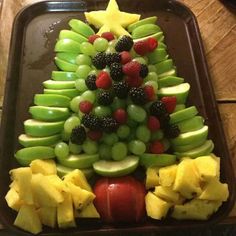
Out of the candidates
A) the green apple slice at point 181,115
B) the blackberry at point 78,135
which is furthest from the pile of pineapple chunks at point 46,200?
the green apple slice at point 181,115

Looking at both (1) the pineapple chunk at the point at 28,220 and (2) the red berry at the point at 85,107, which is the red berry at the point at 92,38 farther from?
(1) the pineapple chunk at the point at 28,220

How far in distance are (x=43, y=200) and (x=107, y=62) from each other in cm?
40

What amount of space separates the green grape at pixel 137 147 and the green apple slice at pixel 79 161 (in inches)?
3.6

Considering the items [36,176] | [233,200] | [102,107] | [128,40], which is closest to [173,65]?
[128,40]

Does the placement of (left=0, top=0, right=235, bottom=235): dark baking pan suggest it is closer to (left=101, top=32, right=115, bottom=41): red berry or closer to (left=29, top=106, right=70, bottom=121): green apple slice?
(left=29, top=106, right=70, bottom=121): green apple slice

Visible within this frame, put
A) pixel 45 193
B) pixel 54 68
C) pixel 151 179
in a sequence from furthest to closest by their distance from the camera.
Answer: pixel 54 68
pixel 151 179
pixel 45 193

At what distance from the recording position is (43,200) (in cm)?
96

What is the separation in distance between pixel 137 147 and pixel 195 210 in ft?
0.67

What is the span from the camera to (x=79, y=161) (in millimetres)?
1073

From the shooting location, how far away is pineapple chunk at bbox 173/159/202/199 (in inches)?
38.9

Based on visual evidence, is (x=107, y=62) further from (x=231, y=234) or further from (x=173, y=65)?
(x=231, y=234)

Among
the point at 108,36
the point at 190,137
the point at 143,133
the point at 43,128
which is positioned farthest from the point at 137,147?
the point at 108,36

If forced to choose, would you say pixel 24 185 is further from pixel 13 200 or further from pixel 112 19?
pixel 112 19

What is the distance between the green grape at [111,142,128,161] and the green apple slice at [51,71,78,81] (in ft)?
0.84
